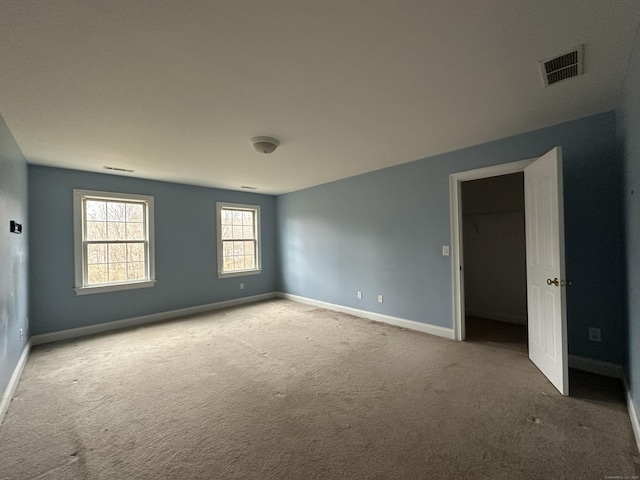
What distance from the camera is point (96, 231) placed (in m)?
4.22

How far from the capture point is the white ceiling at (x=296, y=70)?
1367 millimetres

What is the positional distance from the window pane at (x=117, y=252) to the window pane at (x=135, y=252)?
2.2 inches

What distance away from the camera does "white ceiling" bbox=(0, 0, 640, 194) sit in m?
1.37

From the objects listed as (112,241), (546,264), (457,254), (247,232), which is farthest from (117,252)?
(546,264)


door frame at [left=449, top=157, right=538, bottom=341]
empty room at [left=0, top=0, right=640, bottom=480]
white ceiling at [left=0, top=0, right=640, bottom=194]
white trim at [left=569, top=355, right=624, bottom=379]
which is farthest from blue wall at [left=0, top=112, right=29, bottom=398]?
white trim at [left=569, top=355, right=624, bottom=379]

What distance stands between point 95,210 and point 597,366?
21.4 feet

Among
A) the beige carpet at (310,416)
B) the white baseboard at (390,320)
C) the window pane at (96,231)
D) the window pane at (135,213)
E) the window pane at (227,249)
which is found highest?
the window pane at (135,213)

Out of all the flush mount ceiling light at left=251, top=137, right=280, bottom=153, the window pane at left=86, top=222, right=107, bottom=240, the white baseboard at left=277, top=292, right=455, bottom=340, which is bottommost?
the white baseboard at left=277, top=292, right=455, bottom=340

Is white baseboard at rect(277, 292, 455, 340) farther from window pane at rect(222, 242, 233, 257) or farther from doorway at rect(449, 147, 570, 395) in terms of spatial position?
window pane at rect(222, 242, 233, 257)

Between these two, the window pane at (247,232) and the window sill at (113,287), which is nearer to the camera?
the window sill at (113,287)

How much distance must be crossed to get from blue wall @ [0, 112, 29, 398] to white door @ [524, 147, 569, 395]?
448 centimetres

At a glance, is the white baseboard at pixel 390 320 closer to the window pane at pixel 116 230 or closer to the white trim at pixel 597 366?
the white trim at pixel 597 366

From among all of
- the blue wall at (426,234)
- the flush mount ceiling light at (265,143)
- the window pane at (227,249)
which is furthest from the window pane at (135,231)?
the flush mount ceiling light at (265,143)

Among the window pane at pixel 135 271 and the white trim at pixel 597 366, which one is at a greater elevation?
the window pane at pixel 135 271
